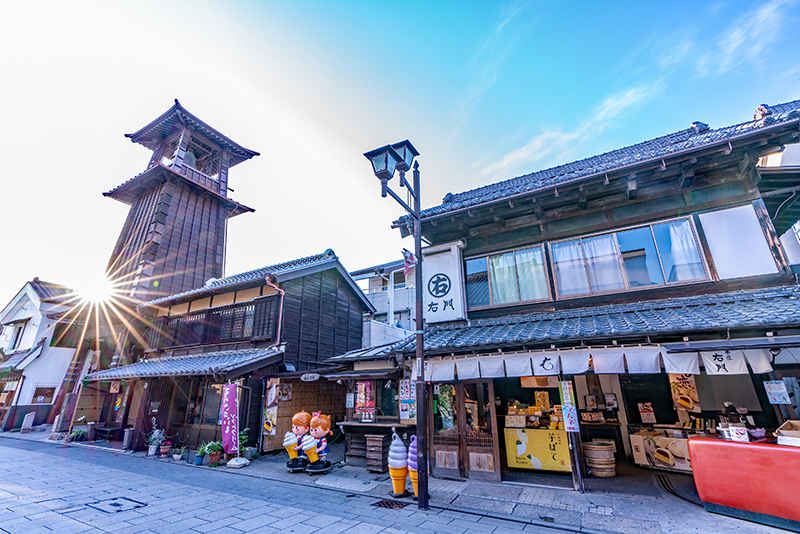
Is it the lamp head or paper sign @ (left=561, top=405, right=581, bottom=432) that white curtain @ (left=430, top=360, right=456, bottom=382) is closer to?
paper sign @ (left=561, top=405, right=581, bottom=432)

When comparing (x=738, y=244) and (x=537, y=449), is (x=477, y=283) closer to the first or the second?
(x=537, y=449)

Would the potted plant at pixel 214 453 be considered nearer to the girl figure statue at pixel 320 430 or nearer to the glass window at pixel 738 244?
the girl figure statue at pixel 320 430

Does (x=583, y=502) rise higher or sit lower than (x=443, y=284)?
lower

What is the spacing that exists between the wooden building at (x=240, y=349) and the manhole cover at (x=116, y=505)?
184 inches

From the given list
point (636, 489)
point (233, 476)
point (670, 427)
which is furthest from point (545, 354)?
point (233, 476)

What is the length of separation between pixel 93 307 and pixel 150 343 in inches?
352

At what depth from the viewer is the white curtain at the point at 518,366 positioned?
8.81 meters

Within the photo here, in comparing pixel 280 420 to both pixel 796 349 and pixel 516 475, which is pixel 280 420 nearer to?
pixel 516 475

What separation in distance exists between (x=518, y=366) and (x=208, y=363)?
13.3 meters

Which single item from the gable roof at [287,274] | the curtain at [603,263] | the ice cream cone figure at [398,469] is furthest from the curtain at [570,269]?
the gable roof at [287,274]

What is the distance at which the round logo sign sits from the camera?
38.8 feet

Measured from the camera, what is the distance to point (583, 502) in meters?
7.57

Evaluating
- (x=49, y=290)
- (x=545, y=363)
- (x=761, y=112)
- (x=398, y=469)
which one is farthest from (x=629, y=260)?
(x=49, y=290)

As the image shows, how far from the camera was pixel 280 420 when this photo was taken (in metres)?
15.1
